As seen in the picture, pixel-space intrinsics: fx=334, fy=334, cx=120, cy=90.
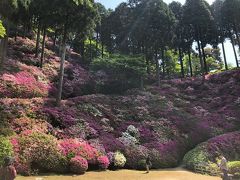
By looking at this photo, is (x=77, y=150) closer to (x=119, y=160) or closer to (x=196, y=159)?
(x=119, y=160)

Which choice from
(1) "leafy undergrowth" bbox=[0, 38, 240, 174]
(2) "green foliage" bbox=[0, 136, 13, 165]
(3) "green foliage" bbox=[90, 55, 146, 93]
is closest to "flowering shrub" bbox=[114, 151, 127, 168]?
(1) "leafy undergrowth" bbox=[0, 38, 240, 174]

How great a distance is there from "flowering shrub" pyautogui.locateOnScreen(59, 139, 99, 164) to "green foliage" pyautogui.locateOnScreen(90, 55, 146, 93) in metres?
18.2

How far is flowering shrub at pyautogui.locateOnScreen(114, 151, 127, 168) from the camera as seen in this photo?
24.2 meters

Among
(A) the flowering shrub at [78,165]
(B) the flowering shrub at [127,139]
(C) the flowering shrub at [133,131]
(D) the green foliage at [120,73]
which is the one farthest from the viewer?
(D) the green foliage at [120,73]

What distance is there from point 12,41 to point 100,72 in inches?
508

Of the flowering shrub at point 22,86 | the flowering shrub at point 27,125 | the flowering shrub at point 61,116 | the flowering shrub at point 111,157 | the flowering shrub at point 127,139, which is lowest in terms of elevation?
the flowering shrub at point 111,157

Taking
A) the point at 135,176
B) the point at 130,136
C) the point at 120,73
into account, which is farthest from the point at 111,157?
the point at 120,73

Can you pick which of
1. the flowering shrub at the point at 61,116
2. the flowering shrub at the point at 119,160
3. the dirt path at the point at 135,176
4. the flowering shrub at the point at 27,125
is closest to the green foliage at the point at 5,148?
the dirt path at the point at 135,176

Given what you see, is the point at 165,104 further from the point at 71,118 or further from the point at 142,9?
the point at 142,9

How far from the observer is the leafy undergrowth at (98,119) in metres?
22.0

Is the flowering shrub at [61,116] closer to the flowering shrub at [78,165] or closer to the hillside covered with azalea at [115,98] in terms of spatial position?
the hillside covered with azalea at [115,98]

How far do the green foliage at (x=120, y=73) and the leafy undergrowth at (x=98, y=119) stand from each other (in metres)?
1.83

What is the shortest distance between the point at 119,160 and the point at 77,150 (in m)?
3.47

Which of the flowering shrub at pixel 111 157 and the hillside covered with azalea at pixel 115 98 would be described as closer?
the hillside covered with azalea at pixel 115 98
